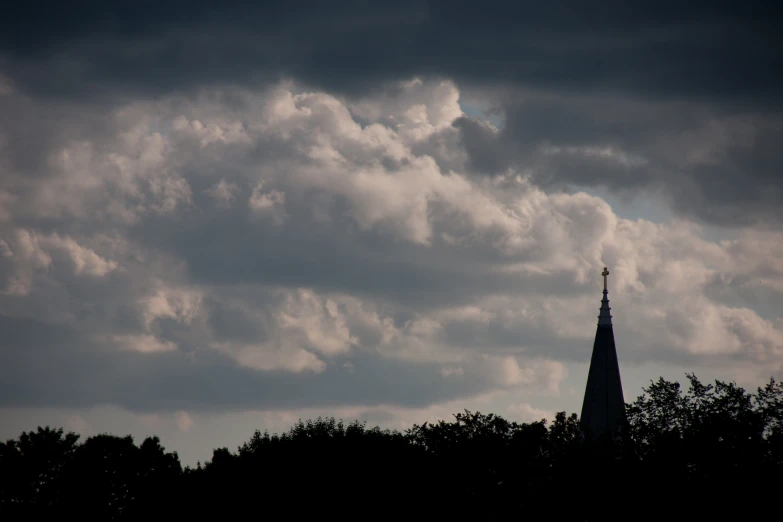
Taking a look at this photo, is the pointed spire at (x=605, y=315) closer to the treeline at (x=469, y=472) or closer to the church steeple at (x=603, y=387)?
the church steeple at (x=603, y=387)

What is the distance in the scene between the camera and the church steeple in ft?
384

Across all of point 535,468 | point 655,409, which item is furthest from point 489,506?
point 655,409

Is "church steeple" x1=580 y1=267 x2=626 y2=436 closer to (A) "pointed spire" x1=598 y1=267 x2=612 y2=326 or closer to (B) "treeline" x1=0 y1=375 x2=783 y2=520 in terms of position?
(A) "pointed spire" x1=598 y1=267 x2=612 y2=326

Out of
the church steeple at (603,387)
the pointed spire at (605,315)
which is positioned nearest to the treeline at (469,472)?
the church steeple at (603,387)

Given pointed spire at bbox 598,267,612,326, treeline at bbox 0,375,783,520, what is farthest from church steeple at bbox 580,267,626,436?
treeline at bbox 0,375,783,520

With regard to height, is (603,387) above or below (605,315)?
below

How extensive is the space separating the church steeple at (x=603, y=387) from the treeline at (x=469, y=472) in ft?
Answer: 56.6

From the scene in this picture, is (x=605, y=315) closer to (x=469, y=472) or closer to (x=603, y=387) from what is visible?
(x=603, y=387)

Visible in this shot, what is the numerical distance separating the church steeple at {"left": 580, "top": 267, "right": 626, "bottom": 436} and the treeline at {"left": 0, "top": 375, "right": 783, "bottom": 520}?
56.6 feet

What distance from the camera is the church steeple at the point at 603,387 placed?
117 metres

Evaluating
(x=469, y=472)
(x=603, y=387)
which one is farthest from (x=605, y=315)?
(x=469, y=472)

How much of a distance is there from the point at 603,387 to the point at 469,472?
30.3m

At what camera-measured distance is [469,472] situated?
92938 mm

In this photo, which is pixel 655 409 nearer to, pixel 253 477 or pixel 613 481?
pixel 613 481
